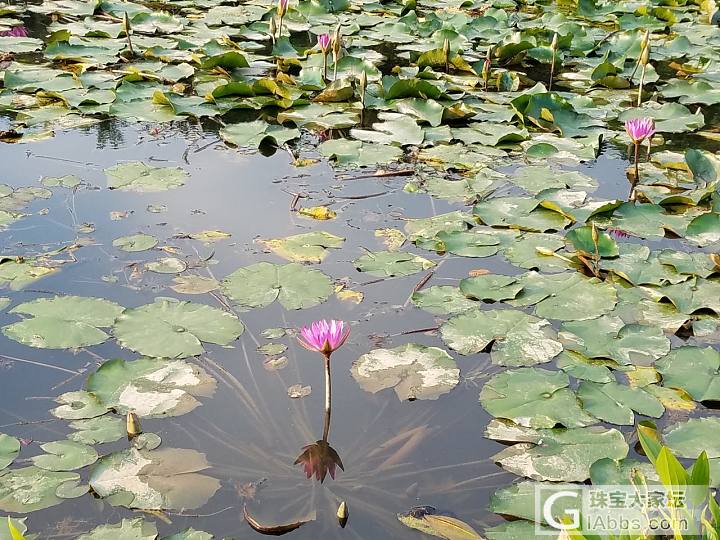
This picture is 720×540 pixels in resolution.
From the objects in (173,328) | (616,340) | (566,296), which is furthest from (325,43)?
(616,340)

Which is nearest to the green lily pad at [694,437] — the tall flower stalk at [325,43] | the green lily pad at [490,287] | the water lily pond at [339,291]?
the water lily pond at [339,291]

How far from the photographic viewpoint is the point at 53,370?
7.08 feet

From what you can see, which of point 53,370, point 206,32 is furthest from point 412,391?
point 206,32

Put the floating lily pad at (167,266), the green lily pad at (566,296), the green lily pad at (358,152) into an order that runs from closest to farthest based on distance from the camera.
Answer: the green lily pad at (566,296)
the floating lily pad at (167,266)
the green lily pad at (358,152)

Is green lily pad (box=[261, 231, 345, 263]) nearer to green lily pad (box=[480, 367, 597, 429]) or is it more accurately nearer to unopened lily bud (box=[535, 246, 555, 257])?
unopened lily bud (box=[535, 246, 555, 257])

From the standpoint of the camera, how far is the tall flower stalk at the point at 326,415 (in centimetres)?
183

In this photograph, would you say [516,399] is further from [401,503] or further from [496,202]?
[496,202]

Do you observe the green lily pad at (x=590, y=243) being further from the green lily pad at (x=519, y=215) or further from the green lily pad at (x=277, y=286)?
the green lily pad at (x=277, y=286)

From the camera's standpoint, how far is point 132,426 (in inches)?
75.0

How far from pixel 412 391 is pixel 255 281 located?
0.75 metres

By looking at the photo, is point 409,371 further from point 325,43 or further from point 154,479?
point 325,43

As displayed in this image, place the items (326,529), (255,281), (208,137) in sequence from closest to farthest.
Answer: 1. (326,529)
2. (255,281)
3. (208,137)

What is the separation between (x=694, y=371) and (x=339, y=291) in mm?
1130

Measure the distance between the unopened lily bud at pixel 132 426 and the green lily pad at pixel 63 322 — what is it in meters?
0.43
